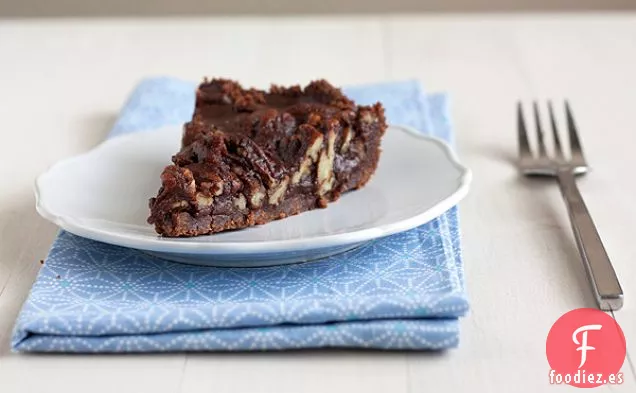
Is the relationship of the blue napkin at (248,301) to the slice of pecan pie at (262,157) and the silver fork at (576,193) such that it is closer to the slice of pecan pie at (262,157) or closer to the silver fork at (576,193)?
the slice of pecan pie at (262,157)

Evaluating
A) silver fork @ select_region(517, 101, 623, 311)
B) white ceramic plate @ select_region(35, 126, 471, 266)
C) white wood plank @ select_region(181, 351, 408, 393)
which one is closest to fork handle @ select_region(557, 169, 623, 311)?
silver fork @ select_region(517, 101, 623, 311)

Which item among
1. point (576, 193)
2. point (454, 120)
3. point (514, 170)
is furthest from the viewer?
point (454, 120)

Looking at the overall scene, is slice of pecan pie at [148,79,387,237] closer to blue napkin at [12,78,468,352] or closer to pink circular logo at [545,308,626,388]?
blue napkin at [12,78,468,352]

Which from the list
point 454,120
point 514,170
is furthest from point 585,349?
point 454,120

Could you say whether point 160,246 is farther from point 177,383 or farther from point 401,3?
point 401,3

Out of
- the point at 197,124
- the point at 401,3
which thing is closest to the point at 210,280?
the point at 197,124

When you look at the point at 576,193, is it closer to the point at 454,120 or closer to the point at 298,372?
the point at 454,120
